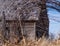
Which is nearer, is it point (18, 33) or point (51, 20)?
point (18, 33)

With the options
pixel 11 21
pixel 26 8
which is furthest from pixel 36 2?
pixel 11 21

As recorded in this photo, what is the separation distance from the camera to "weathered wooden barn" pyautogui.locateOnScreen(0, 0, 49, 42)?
8.30 meters

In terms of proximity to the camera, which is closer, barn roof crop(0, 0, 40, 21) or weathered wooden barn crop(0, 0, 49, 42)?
weathered wooden barn crop(0, 0, 49, 42)

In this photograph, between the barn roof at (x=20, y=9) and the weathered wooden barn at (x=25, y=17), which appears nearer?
the weathered wooden barn at (x=25, y=17)

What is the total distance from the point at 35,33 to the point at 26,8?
1020mm

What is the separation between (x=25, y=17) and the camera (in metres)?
8.99

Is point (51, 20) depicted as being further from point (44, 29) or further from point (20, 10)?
point (20, 10)

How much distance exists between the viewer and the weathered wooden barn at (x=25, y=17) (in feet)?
27.2

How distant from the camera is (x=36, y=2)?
28.5 ft

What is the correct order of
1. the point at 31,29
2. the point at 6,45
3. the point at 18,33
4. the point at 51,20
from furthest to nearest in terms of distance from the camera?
the point at 31,29 < the point at 51,20 < the point at 18,33 < the point at 6,45

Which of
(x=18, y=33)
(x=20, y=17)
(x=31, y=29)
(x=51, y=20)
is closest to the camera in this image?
(x=18, y=33)

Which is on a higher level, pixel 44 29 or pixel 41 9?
pixel 41 9

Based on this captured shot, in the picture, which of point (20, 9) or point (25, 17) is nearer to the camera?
point (20, 9)

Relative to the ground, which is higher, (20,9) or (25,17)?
(20,9)
